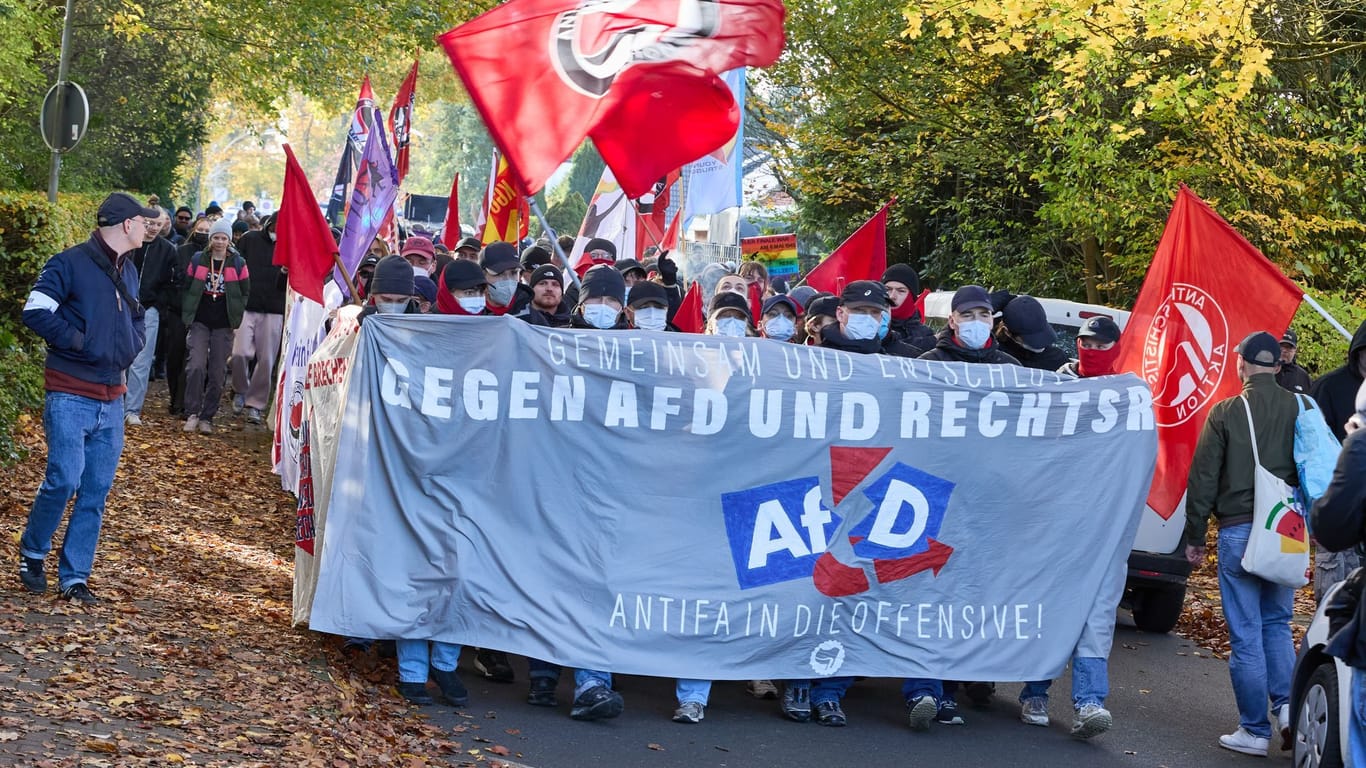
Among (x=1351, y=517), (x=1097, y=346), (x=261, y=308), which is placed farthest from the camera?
(x=261, y=308)

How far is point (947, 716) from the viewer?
324 inches

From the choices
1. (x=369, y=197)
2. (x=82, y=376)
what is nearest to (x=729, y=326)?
(x=82, y=376)

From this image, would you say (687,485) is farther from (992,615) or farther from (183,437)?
(183,437)

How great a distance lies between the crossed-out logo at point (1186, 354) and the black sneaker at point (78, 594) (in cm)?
570

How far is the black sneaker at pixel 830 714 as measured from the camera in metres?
7.96

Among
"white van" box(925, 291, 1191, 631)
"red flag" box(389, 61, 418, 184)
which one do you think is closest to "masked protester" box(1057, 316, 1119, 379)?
"white van" box(925, 291, 1191, 631)

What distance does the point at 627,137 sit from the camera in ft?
32.8

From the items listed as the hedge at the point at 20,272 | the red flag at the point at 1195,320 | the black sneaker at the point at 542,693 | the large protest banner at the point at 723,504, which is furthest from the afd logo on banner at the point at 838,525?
the hedge at the point at 20,272

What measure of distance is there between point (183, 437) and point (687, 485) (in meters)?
8.35

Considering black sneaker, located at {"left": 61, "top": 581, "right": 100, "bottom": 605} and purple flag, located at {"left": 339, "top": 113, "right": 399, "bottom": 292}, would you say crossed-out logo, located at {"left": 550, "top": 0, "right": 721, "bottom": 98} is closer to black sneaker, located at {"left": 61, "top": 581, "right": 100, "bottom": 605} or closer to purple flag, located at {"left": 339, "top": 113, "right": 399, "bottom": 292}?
purple flag, located at {"left": 339, "top": 113, "right": 399, "bottom": 292}

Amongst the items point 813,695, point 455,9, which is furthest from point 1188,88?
point 455,9

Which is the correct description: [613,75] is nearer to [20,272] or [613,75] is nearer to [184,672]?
[184,672]

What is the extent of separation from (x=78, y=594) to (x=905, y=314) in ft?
18.0

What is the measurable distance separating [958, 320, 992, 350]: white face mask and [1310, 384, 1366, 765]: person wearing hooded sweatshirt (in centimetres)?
297
